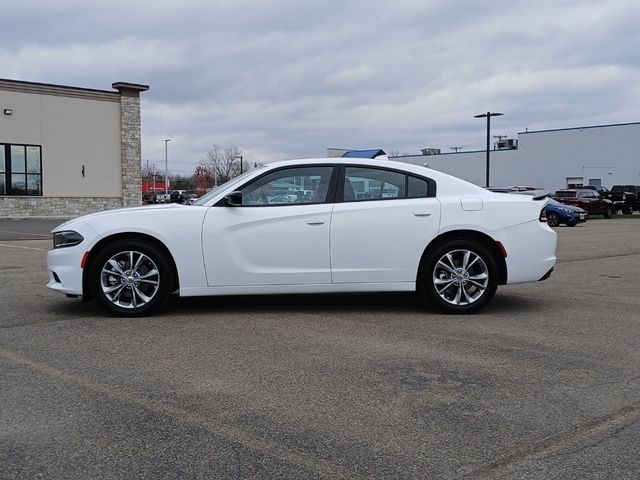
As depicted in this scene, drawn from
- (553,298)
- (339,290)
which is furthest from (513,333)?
(553,298)

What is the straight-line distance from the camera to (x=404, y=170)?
7.27 m

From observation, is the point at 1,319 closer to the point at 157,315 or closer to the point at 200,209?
the point at 157,315

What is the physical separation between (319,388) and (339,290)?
2.55m

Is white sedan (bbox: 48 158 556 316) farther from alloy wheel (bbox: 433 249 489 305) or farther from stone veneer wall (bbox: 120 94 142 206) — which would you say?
stone veneer wall (bbox: 120 94 142 206)

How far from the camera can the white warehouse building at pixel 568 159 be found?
194 feet

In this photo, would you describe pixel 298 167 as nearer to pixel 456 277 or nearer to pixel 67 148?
pixel 456 277

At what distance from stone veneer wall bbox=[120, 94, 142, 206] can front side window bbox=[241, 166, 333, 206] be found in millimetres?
33095

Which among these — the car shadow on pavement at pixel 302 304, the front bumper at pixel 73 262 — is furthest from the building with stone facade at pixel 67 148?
the front bumper at pixel 73 262

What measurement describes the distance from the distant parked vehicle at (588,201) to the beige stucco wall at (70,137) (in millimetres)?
24502

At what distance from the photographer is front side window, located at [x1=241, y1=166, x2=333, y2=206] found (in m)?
7.05

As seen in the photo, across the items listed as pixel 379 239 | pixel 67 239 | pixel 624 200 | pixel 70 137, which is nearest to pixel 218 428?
pixel 379 239

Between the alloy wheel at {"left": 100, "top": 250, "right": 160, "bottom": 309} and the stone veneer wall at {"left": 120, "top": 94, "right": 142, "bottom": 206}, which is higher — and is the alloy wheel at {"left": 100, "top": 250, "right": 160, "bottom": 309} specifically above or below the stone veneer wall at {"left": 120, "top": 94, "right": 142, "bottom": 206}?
below

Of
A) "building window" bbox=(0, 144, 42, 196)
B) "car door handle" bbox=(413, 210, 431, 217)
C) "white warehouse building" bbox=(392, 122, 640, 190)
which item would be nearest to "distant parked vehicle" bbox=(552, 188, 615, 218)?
"white warehouse building" bbox=(392, 122, 640, 190)

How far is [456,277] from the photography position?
23.3 feet
